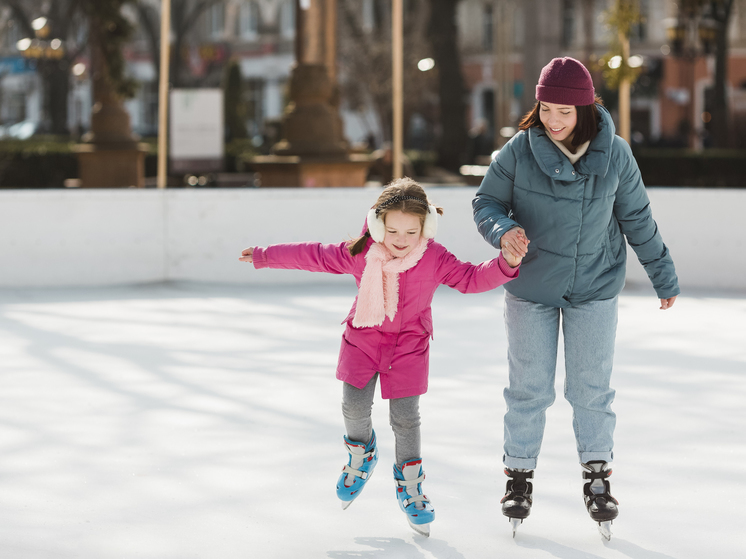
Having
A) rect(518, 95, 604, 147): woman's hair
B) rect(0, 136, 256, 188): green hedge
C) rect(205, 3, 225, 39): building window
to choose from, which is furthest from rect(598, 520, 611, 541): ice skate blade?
rect(205, 3, 225, 39): building window

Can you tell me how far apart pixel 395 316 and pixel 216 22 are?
36.7 m

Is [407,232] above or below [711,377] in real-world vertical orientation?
above

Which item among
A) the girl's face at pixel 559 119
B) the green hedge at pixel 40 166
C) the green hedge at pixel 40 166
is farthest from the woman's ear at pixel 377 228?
the green hedge at pixel 40 166

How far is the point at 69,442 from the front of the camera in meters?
4.47

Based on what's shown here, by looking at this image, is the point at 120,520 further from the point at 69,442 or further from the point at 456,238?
the point at 456,238

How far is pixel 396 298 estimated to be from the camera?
3.25m

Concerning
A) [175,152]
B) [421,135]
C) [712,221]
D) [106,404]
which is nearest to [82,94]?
[421,135]

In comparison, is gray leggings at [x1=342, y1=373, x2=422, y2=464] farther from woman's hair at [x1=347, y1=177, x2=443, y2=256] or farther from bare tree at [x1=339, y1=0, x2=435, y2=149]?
bare tree at [x1=339, y1=0, x2=435, y2=149]

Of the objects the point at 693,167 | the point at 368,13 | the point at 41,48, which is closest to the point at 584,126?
the point at 693,167

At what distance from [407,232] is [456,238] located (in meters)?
6.45

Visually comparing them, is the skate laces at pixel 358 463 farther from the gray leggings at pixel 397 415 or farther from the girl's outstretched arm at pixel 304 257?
the girl's outstretched arm at pixel 304 257

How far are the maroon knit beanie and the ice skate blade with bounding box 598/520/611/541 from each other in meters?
1.26

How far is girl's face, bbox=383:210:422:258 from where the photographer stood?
10.5 ft

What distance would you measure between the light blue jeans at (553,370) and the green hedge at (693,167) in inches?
418
